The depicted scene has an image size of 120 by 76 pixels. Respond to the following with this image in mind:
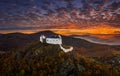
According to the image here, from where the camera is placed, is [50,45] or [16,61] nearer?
[50,45]

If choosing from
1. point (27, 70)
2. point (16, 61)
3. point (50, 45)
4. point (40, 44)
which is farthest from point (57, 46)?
point (16, 61)

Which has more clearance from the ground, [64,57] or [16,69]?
[64,57]

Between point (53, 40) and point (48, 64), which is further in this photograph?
point (48, 64)

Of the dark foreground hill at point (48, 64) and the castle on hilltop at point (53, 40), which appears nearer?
the dark foreground hill at point (48, 64)

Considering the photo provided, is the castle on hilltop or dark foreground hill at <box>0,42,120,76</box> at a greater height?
the castle on hilltop

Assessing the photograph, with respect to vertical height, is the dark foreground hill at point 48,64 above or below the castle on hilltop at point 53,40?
below

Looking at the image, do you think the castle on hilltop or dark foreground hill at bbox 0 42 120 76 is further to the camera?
the castle on hilltop

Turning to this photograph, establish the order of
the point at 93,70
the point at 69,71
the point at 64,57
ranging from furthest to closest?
the point at 93,70, the point at 64,57, the point at 69,71

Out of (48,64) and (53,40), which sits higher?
(53,40)

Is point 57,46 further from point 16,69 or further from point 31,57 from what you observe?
point 16,69

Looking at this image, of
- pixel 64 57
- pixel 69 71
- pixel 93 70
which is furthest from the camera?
pixel 93 70

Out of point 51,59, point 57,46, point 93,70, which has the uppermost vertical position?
point 57,46
